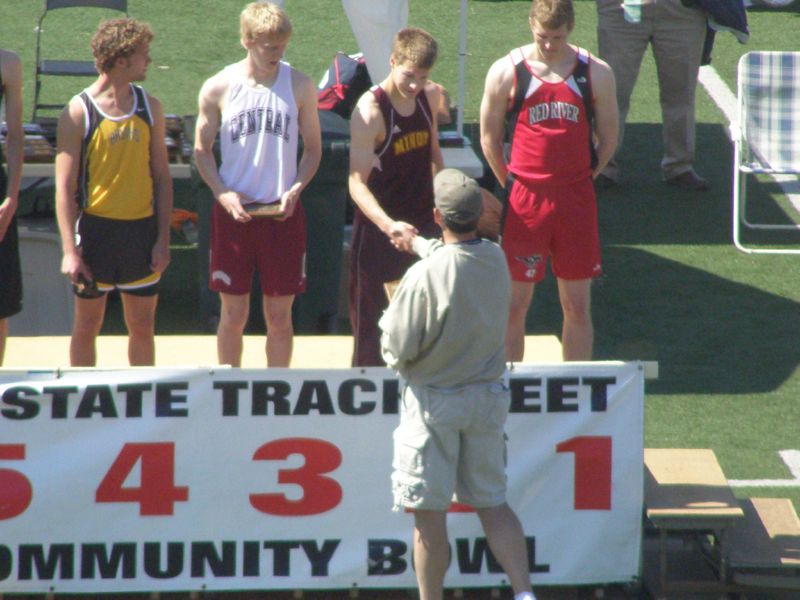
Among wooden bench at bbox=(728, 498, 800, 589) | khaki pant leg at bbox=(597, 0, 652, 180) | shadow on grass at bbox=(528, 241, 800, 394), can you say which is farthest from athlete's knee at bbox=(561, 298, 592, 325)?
khaki pant leg at bbox=(597, 0, 652, 180)

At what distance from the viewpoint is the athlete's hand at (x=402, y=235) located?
5676 mm

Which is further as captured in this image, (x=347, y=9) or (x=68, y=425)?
(x=347, y=9)

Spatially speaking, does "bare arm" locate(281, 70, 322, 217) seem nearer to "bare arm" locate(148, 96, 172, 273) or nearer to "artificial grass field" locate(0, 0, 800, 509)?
"bare arm" locate(148, 96, 172, 273)

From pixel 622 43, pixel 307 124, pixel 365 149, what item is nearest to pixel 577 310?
pixel 365 149

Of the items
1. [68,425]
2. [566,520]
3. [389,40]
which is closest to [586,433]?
[566,520]

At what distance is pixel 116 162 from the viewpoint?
234 inches

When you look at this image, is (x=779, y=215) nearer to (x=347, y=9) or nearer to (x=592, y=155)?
(x=347, y=9)

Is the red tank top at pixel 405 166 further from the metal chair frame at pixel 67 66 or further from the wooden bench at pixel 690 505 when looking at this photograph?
the metal chair frame at pixel 67 66

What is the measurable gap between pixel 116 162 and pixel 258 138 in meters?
0.60

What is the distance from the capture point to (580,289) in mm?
6352

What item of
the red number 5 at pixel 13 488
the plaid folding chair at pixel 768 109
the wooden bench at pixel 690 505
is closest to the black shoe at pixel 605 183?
the plaid folding chair at pixel 768 109

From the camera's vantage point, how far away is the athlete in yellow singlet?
5.86 m

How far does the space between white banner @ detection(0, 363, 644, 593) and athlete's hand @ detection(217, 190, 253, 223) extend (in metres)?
0.92

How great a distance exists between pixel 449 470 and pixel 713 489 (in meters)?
1.29
